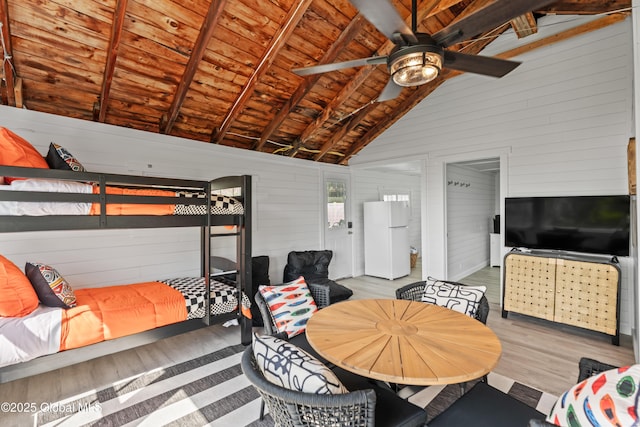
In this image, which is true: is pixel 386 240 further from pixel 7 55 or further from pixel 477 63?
pixel 7 55

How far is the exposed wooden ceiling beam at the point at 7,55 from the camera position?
91.3 inches

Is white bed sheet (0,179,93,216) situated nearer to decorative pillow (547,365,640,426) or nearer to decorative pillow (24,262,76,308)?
decorative pillow (24,262,76,308)

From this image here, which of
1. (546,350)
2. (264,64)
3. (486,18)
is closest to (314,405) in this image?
(486,18)

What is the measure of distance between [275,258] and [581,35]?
Result: 5188 millimetres

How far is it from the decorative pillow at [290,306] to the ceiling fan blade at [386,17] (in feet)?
6.93

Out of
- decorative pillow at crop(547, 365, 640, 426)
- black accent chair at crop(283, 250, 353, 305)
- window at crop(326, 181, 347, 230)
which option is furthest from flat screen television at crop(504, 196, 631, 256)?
decorative pillow at crop(547, 365, 640, 426)

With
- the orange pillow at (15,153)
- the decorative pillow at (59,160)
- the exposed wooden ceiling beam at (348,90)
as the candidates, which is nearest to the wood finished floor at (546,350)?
the exposed wooden ceiling beam at (348,90)

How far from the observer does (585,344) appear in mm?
3182

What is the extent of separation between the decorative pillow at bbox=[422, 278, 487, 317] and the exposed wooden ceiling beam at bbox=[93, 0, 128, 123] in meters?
3.58

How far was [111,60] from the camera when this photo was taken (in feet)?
9.35

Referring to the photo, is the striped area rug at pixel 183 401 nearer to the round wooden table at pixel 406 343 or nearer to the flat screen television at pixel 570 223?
the round wooden table at pixel 406 343

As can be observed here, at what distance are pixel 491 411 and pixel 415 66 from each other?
1961mm

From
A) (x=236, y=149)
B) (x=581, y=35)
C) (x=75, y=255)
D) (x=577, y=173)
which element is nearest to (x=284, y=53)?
(x=236, y=149)

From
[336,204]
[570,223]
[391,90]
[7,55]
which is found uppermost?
[7,55]
